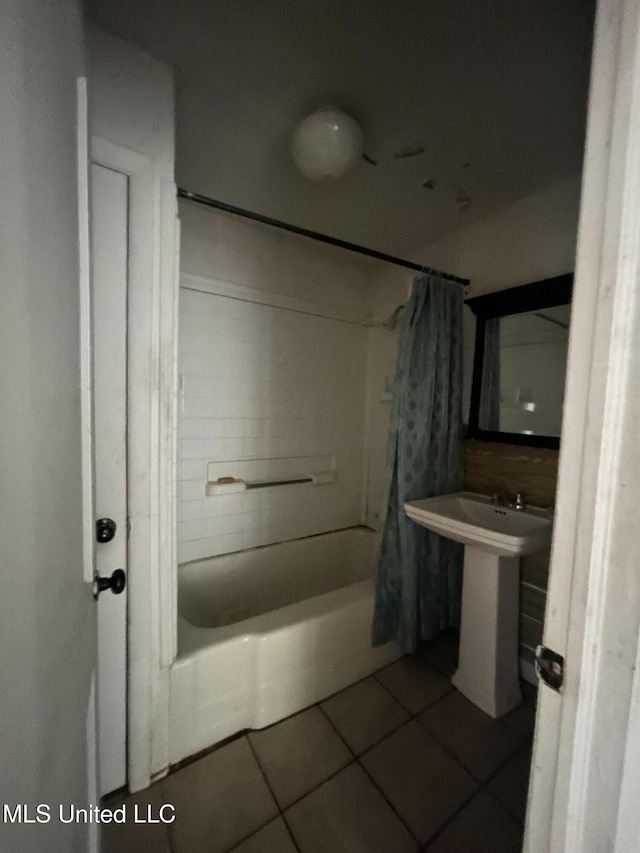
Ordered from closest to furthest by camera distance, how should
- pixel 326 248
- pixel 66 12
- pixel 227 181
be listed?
pixel 66 12
pixel 227 181
pixel 326 248

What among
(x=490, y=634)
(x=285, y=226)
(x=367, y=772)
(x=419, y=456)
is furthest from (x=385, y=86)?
(x=367, y=772)

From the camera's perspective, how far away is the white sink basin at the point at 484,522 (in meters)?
1.19

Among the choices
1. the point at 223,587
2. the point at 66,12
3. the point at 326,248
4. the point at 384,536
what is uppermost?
the point at 326,248

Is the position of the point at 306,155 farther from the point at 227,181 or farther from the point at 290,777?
the point at 290,777

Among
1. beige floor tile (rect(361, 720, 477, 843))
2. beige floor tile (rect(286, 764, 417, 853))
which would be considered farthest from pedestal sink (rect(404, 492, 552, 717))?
beige floor tile (rect(286, 764, 417, 853))

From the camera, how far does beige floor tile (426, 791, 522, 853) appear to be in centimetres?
95

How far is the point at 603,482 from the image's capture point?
0.40m

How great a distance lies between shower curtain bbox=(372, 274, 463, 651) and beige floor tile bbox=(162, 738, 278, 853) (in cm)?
67

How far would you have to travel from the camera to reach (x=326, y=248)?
2109 millimetres

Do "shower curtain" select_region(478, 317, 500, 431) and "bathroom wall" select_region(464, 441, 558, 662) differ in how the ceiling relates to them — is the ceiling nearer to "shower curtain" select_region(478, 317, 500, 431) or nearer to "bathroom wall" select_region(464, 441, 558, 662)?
"shower curtain" select_region(478, 317, 500, 431)

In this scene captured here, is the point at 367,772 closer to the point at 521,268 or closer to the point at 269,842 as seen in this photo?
the point at 269,842

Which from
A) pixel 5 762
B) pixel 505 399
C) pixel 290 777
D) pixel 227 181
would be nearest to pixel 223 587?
pixel 290 777

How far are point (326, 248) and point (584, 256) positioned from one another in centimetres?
195

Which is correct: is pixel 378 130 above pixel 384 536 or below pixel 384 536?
above
